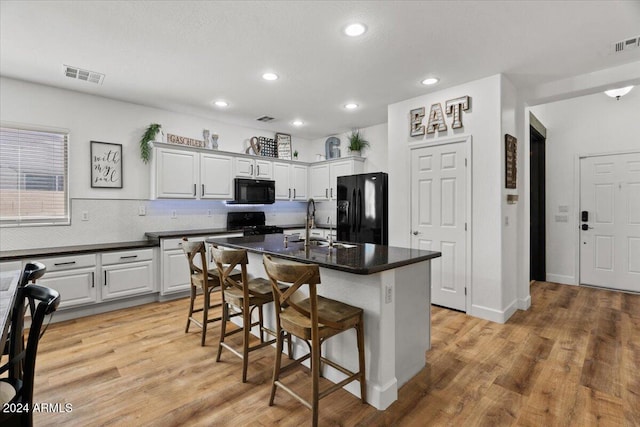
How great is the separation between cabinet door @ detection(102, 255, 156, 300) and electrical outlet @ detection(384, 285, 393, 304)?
134 inches

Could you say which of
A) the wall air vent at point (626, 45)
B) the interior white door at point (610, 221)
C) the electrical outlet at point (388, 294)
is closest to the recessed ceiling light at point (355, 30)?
the electrical outlet at point (388, 294)

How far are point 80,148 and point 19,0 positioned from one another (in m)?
2.12

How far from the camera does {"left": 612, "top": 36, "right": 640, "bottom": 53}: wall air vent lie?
8.97ft

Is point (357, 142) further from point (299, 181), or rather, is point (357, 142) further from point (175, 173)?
point (175, 173)

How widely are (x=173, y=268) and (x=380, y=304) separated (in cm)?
331

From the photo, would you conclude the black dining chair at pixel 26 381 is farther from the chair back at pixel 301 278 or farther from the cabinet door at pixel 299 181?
the cabinet door at pixel 299 181

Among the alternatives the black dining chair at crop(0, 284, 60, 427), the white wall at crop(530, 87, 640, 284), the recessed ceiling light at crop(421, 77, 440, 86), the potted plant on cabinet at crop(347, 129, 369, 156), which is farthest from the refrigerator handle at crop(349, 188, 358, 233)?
the black dining chair at crop(0, 284, 60, 427)

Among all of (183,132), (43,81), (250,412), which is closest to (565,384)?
(250,412)

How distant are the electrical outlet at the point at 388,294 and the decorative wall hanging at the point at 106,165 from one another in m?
3.98

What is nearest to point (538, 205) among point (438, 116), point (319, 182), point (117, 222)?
point (438, 116)

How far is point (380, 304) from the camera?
6.47ft

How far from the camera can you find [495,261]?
11.4 ft

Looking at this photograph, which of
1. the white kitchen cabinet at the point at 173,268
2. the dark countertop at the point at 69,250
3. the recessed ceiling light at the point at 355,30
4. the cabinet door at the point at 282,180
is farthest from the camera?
the cabinet door at the point at 282,180

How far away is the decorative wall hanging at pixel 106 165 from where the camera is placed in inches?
160
